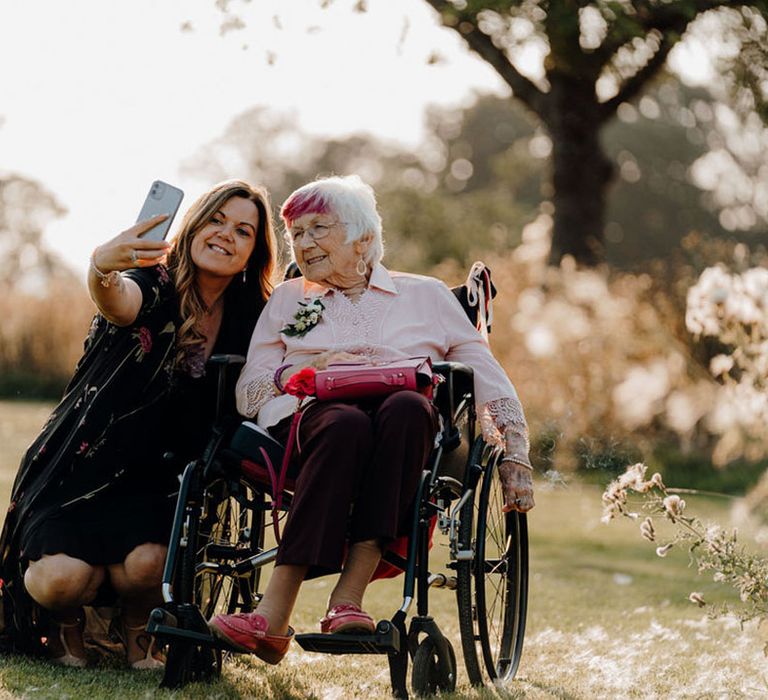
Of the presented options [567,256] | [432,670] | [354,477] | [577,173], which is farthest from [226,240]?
[577,173]

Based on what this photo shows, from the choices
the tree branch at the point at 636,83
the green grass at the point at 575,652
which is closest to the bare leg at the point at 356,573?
the green grass at the point at 575,652

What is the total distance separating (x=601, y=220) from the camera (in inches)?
429

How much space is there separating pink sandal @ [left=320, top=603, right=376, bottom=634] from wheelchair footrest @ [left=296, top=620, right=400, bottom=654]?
14 mm

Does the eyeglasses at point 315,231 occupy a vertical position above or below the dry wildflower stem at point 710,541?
above

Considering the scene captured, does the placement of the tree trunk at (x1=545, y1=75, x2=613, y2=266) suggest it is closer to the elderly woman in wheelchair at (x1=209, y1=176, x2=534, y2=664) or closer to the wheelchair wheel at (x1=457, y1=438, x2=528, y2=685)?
the wheelchair wheel at (x1=457, y1=438, x2=528, y2=685)

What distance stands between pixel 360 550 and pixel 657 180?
34461mm

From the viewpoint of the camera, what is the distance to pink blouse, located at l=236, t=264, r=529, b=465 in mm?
3297

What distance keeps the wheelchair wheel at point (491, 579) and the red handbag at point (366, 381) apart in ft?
0.79

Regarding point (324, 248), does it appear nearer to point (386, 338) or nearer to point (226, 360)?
point (386, 338)

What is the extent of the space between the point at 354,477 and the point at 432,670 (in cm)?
48

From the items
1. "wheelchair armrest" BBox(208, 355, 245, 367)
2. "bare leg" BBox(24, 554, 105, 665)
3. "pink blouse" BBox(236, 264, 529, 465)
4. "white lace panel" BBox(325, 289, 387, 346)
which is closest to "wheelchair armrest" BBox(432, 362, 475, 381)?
"pink blouse" BBox(236, 264, 529, 465)

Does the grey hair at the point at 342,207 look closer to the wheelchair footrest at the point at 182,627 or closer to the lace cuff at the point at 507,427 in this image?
the lace cuff at the point at 507,427

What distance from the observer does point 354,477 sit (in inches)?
114

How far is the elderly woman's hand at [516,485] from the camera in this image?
3.22 meters
